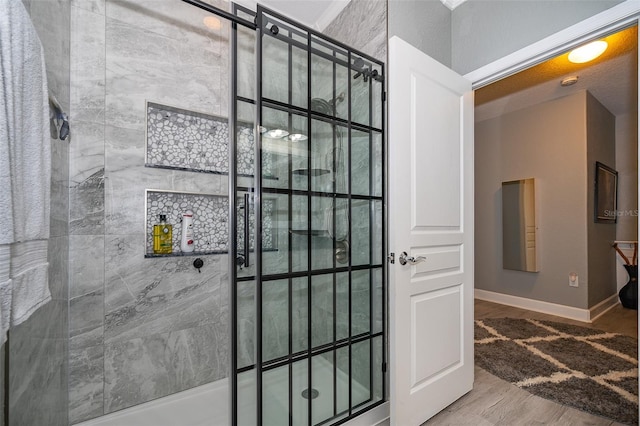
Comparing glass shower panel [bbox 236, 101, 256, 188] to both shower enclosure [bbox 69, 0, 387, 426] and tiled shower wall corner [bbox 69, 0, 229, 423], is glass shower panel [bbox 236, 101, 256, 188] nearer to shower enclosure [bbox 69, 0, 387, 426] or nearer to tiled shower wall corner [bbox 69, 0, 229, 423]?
shower enclosure [bbox 69, 0, 387, 426]

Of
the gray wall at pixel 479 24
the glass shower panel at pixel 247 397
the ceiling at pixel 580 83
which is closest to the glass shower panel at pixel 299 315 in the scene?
the glass shower panel at pixel 247 397

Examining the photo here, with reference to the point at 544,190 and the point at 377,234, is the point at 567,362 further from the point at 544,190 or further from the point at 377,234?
the point at 544,190

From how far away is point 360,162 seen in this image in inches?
67.1

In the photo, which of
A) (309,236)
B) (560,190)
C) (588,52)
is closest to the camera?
(309,236)

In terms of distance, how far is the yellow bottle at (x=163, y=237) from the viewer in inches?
67.2

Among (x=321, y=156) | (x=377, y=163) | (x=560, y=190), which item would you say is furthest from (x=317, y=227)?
(x=560, y=190)

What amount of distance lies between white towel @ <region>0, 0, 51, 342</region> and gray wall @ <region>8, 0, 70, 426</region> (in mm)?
164

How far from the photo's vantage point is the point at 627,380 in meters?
2.05

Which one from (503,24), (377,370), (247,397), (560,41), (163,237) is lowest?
(377,370)

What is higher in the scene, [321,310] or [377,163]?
[377,163]

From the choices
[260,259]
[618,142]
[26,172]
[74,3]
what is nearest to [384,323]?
[260,259]

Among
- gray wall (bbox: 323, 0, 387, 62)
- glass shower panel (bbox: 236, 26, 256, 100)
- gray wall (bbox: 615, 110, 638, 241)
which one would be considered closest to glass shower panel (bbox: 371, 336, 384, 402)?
glass shower panel (bbox: 236, 26, 256, 100)

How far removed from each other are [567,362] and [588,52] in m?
2.62

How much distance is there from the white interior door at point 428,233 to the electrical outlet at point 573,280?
2.48 metres
